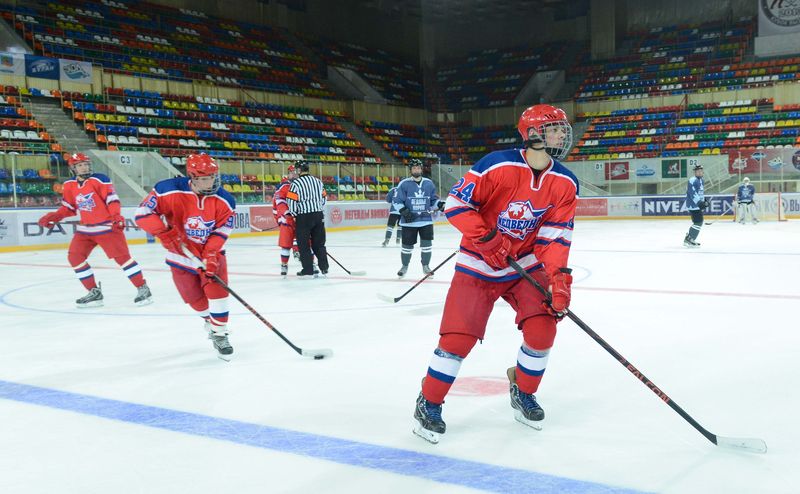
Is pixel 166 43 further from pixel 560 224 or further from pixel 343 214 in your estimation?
pixel 560 224

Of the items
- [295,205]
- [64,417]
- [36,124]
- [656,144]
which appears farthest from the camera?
[656,144]

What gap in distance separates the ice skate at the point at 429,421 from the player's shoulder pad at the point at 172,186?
7.97 feet

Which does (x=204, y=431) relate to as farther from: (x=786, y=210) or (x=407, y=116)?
(x=407, y=116)

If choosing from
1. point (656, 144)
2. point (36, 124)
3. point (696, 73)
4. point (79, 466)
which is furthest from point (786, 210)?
point (79, 466)

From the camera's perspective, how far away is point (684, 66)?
29.8m

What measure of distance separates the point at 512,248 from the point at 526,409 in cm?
70

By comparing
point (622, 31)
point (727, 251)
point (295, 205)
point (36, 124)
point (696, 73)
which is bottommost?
point (727, 251)

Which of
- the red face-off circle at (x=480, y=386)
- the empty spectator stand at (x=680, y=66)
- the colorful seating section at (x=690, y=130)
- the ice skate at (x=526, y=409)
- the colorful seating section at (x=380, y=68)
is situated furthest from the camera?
the colorful seating section at (x=380, y=68)

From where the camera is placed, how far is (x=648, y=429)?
10.2 feet

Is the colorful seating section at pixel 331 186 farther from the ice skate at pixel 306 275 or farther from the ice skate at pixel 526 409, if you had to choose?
the ice skate at pixel 526 409

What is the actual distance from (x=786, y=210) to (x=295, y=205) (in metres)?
16.4

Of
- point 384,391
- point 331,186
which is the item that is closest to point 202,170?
point 384,391

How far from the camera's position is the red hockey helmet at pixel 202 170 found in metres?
4.47

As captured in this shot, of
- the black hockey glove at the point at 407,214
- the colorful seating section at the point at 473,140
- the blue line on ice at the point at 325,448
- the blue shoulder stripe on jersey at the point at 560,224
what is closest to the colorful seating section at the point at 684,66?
the colorful seating section at the point at 473,140
